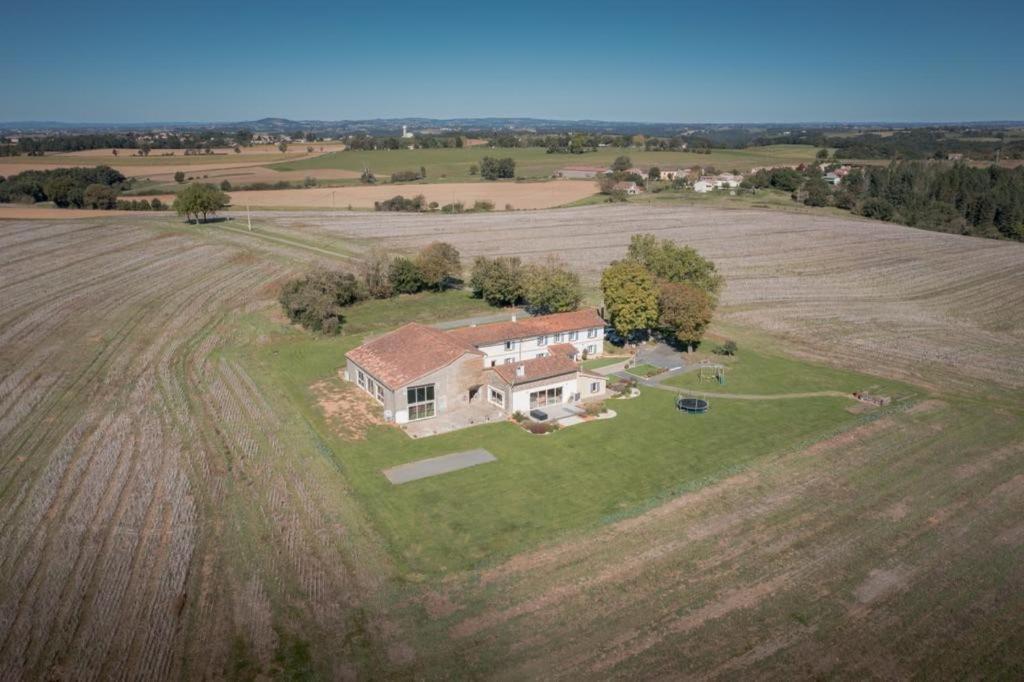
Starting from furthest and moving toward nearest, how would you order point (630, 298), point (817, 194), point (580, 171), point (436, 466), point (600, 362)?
point (580, 171)
point (817, 194)
point (630, 298)
point (600, 362)
point (436, 466)

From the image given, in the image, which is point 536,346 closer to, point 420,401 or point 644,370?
point 644,370

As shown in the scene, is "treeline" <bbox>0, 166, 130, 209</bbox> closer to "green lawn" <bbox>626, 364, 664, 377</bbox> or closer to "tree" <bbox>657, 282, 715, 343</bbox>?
"tree" <bbox>657, 282, 715, 343</bbox>

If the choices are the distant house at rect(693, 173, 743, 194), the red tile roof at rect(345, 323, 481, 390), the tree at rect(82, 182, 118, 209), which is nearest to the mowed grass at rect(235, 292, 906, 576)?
the red tile roof at rect(345, 323, 481, 390)

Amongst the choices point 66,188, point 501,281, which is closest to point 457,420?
point 501,281

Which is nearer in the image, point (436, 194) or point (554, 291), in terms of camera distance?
point (554, 291)

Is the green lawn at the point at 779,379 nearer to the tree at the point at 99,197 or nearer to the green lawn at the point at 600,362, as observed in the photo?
the green lawn at the point at 600,362

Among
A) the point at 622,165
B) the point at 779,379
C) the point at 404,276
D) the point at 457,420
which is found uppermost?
the point at 622,165

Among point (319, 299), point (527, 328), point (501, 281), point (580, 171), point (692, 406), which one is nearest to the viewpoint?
point (692, 406)
